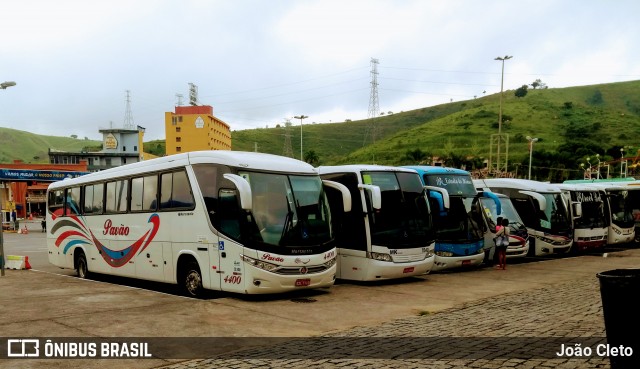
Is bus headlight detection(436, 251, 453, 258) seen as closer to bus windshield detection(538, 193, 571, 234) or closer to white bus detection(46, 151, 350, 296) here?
white bus detection(46, 151, 350, 296)

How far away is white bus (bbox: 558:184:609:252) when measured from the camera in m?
23.0

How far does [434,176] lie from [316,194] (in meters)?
5.87

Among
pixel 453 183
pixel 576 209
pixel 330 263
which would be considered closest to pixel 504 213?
pixel 453 183

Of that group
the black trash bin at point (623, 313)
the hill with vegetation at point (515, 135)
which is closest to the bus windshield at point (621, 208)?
the black trash bin at point (623, 313)

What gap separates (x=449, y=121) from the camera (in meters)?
138

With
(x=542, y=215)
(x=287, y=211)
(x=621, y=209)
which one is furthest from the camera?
(x=621, y=209)

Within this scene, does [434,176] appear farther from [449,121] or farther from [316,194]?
[449,121]

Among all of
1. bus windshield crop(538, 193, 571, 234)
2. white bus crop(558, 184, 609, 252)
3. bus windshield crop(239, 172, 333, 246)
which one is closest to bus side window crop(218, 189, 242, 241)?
bus windshield crop(239, 172, 333, 246)

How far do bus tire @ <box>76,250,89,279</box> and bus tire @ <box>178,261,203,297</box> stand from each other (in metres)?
5.86

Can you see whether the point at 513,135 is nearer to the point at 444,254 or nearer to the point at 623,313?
the point at 444,254

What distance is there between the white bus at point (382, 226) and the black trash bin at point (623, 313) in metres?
7.87

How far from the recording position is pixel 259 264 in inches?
424

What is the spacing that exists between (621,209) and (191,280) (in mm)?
22790

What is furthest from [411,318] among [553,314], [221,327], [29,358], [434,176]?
[434,176]
